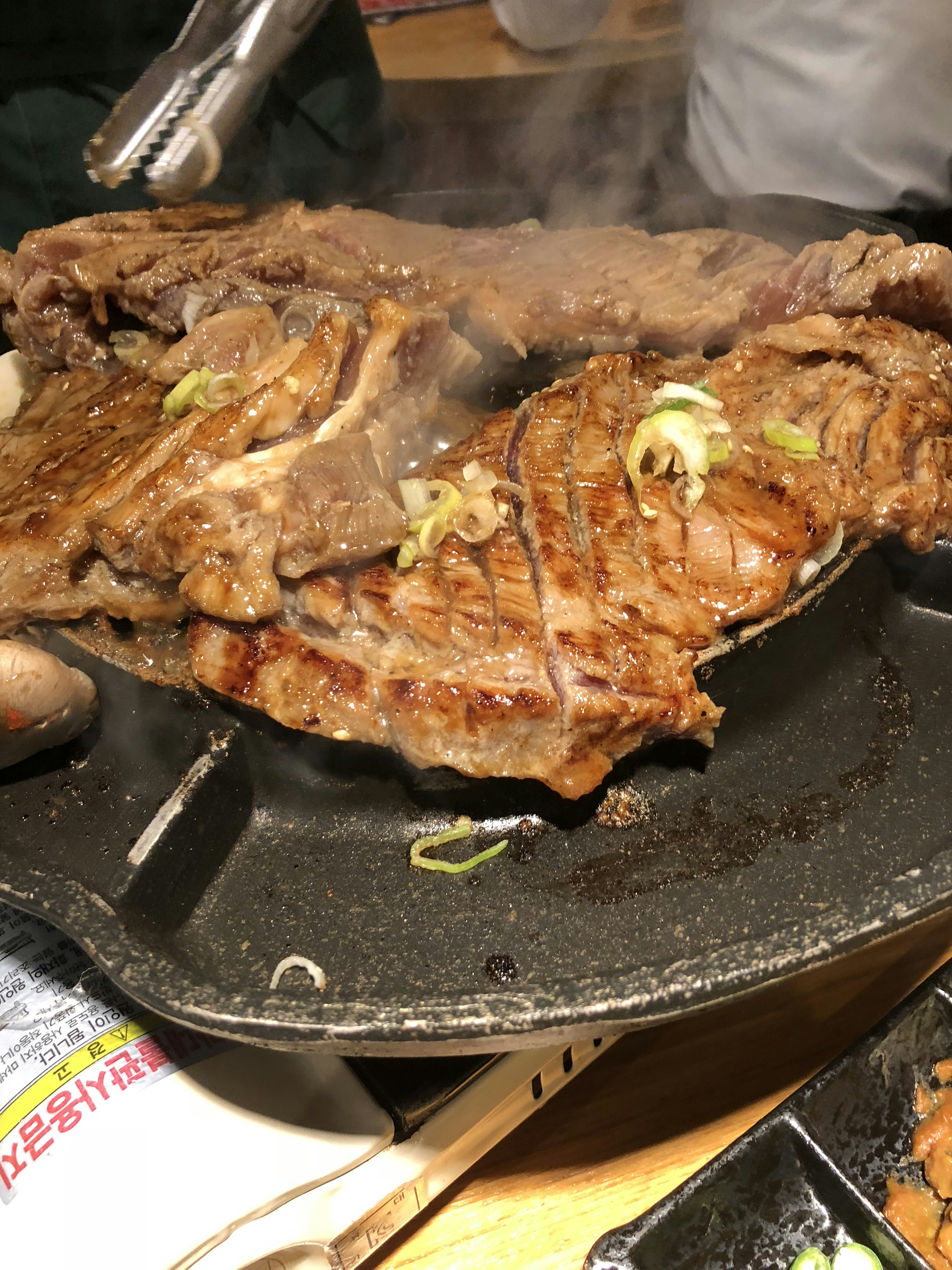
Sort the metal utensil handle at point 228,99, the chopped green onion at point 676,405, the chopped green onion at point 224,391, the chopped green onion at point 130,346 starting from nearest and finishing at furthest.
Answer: the chopped green onion at point 676,405
the chopped green onion at point 224,391
the metal utensil handle at point 228,99
the chopped green onion at point 130,346

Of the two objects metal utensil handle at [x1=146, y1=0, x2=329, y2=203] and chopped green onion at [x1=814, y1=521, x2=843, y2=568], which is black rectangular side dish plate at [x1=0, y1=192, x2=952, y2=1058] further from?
metal utensil handle at [x1=146, y1=0, x2=329, y2=203]

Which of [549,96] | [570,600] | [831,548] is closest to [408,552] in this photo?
→ [570,600]

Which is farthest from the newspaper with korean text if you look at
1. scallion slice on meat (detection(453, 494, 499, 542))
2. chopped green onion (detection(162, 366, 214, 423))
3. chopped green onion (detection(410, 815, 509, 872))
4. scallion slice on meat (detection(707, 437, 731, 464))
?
scallion slice on meat (detection(707, 437, 731, 464))

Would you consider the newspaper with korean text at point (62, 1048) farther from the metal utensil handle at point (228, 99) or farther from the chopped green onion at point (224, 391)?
the metal utensil handle at point (228, 99)

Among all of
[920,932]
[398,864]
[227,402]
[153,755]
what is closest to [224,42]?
[227,402]

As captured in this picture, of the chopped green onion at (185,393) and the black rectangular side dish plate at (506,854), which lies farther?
the chopped green onion at (185,393)

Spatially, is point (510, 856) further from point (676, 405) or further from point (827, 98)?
point (827, 98)

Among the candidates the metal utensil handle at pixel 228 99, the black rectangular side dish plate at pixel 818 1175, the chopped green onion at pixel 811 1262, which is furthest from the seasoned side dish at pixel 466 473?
the chopped green onion at pixel 811 1262
